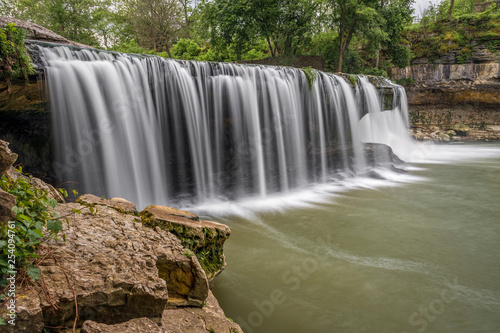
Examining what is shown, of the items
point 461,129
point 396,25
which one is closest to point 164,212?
point 396,25

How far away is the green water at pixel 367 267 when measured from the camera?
3471 mm

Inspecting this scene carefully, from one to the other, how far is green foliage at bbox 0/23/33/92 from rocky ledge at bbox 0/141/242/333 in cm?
338

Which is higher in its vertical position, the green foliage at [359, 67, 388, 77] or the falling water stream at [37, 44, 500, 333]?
the green foliage at [359, 67, 388, 77]

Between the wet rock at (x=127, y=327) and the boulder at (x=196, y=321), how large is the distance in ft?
0.61

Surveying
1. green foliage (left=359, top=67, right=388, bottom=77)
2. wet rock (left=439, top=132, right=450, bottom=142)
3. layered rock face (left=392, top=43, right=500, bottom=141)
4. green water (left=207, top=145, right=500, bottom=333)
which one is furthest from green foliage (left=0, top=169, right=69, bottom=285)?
wet rock (left=439, top=132, right=450, bottom=142)

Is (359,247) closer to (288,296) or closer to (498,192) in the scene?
(288,296)

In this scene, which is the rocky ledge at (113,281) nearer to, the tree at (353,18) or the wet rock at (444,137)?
the tree at (353,18)

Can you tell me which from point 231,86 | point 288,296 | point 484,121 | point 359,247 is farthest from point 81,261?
point 484,121

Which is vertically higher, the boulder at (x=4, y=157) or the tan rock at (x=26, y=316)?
the boulder at (x=4, y=157)

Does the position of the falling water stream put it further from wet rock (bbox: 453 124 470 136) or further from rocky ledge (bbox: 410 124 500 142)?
wet rock (bbox: 453 124 470 136)

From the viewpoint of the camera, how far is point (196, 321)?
2412 millimetres

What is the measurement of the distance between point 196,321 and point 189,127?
6311mm

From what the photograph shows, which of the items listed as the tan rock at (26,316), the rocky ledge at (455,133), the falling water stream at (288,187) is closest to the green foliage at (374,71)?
the rocky ledge at (455,133)

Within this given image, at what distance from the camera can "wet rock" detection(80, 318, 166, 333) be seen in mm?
1738
